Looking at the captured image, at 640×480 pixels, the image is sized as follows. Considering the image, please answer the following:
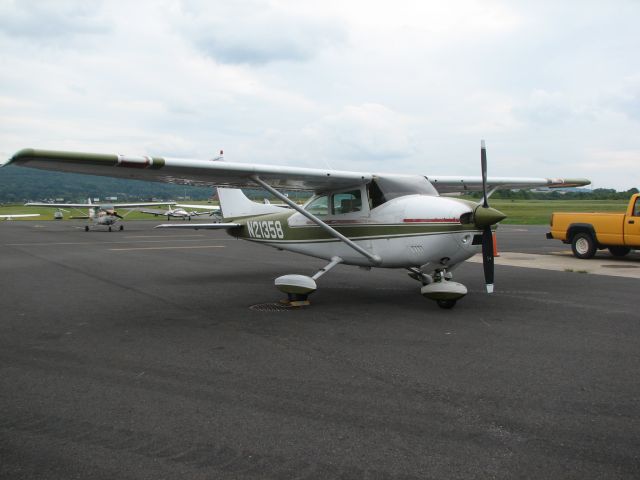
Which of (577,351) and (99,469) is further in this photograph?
A: (577,351)

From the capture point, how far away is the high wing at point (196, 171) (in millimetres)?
6180

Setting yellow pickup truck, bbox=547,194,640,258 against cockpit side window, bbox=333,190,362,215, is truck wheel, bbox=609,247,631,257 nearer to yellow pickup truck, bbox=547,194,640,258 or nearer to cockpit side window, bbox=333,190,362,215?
yellow pickup truck, bbox=547,194,640,258

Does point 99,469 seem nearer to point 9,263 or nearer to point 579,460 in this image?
point 579,460

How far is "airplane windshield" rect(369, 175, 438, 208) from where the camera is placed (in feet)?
28.6

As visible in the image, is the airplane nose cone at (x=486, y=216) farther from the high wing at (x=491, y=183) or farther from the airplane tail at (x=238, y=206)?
the airplane tail at (x=238, y=206)

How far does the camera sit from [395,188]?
8.73m

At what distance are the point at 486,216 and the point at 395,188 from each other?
1.90 metres

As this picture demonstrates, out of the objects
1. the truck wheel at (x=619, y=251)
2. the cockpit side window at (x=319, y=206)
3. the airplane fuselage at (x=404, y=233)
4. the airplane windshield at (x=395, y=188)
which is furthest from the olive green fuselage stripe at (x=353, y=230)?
the truck wheel at (x=619, y=251)

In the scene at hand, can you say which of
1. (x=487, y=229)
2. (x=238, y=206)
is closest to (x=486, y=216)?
(x=487, y=229)

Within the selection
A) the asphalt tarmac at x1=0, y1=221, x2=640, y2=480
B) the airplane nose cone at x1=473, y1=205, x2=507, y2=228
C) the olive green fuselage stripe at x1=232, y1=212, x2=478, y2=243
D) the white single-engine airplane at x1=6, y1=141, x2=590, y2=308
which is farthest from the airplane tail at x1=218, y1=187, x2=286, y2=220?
the airplane nose cone at x1=473, y1=205, x2=507, y2=228

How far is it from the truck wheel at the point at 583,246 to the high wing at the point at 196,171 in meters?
6.56

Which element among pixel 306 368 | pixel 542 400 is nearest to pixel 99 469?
pixel 306 368

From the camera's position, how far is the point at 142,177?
7.94 metres

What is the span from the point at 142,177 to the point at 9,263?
9.56 m
